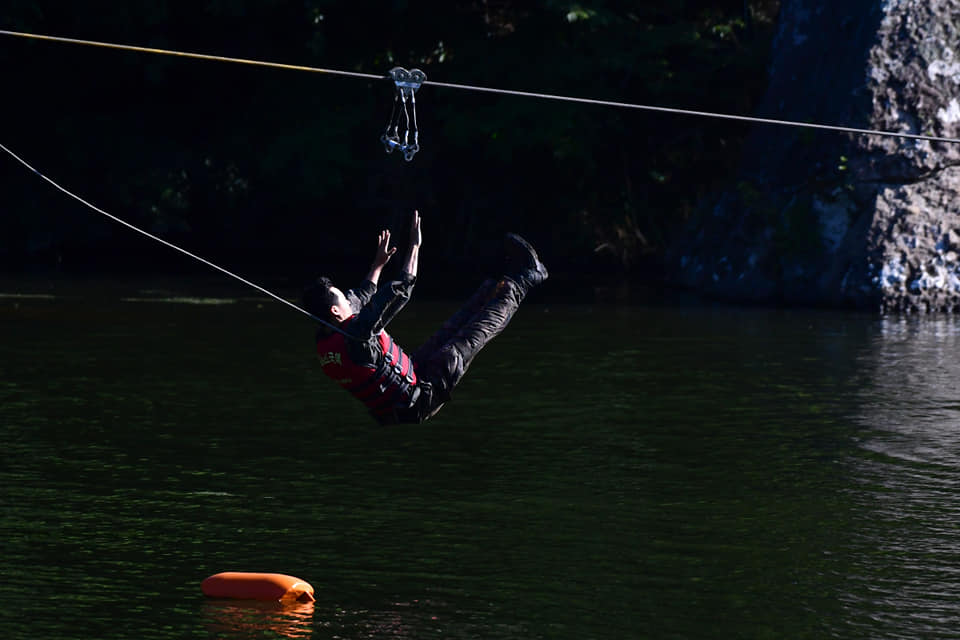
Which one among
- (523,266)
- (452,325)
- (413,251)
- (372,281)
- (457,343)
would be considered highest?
(413,251)

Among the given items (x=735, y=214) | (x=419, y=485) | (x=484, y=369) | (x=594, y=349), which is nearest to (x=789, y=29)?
(x=735, y=214)

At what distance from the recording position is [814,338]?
2183 cm

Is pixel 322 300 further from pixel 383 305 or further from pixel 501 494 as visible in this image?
pixel 501 494

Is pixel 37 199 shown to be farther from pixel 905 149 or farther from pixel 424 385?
pixel 424 385

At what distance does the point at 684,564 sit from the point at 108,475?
15.9 feet

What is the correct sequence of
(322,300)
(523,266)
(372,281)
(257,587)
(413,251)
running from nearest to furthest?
(257,587) → (322,300) → (413,251) → (372,281) → (523,266)

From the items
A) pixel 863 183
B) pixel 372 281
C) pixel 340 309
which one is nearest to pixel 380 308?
→ pixel 340 309

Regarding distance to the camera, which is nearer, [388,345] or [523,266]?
[388,345]

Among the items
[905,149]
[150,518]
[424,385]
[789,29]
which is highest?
[789,29]

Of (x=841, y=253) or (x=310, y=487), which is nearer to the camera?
(x=310, y=487)

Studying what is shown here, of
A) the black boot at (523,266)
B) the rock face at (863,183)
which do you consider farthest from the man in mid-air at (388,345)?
the rock face at (863,183)

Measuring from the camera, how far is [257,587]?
878cm

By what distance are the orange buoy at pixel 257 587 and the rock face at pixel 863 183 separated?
18.6 m

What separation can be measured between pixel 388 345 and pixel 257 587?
9.51 ft
